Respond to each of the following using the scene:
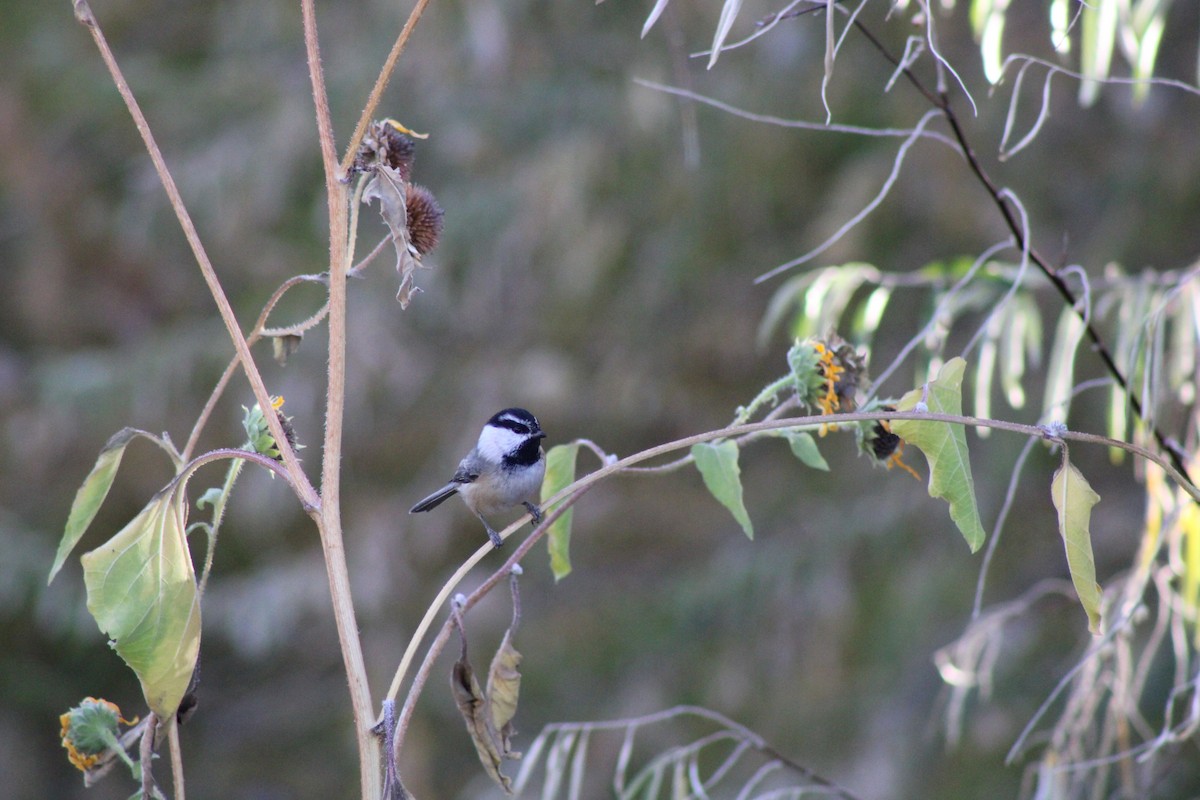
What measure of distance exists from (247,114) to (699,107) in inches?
113

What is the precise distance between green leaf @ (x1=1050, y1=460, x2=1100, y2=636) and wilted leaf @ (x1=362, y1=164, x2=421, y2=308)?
2.22 ft

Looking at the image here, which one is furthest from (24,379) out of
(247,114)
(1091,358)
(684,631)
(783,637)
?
(1091,358)

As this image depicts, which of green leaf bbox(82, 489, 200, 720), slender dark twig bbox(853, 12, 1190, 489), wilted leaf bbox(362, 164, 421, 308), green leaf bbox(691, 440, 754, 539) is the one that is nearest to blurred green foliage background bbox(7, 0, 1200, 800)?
slender dark twig bbox(853, 12, 1190, 489)

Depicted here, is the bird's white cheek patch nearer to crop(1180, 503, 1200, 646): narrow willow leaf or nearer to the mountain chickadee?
the mountain chickadee

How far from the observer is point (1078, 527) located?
111cm

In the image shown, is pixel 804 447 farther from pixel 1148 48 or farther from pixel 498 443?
pixel 498 443

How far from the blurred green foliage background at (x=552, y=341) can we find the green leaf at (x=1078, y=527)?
3.75 m

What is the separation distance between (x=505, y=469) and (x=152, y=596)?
6.06 ft

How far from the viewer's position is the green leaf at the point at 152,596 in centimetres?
110

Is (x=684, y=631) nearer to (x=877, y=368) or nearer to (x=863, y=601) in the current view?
(x=863, y=601)

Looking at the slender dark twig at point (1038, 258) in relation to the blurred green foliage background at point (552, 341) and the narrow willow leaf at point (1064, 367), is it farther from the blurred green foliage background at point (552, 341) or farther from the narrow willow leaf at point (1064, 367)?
the blurred green foliage background at point (552, 341)

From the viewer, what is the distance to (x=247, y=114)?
22.4 ft

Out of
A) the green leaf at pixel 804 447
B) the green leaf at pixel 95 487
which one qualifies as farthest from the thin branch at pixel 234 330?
the green leaf at pixel 804 447

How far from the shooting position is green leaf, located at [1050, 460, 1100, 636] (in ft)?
3.61
